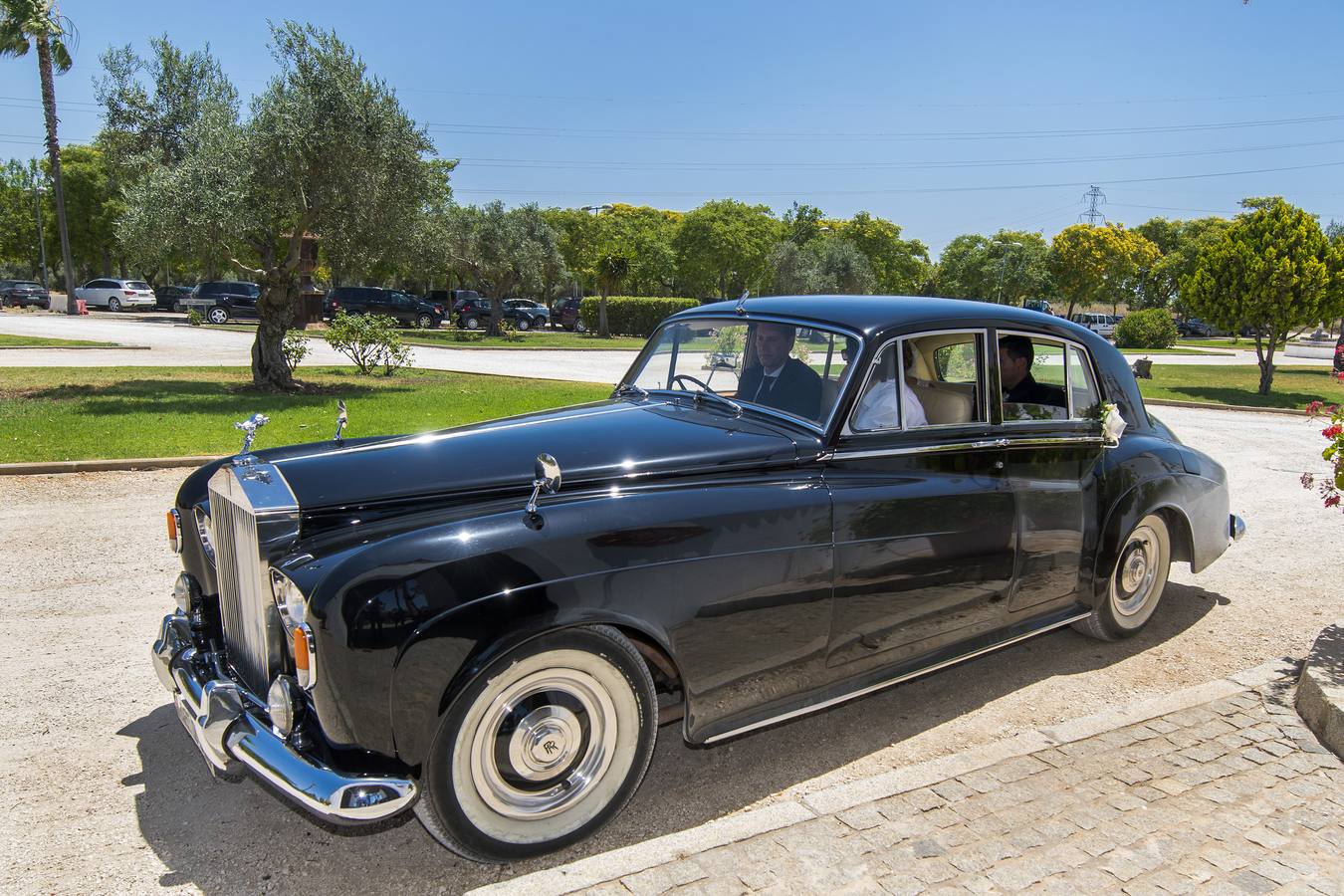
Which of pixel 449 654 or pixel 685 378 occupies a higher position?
pixel 685 378

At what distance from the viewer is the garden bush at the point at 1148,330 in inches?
1538

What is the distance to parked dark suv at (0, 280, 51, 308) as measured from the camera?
45.8 metres

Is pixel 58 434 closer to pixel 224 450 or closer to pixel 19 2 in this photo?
pixel 224 450

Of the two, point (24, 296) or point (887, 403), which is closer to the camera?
point (887, 403)

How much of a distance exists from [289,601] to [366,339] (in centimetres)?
1625

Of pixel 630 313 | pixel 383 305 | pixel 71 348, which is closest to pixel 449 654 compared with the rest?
pixel 71 348

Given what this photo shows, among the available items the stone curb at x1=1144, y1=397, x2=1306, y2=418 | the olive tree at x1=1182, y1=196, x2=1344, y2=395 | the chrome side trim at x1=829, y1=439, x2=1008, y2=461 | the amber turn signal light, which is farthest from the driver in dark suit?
the olive tree at x1=1182, y1=196, x2=1344, y2=395

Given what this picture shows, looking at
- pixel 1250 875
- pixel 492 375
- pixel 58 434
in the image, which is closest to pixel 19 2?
pixel 492 375

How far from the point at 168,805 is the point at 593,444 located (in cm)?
200

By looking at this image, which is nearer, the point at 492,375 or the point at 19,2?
the point at 492,375

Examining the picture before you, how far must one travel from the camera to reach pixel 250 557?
9.73 ft

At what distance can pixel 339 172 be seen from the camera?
14.5 m

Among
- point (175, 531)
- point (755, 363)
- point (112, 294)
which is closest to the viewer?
point (175, 531)

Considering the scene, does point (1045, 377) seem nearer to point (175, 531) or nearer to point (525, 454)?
point (525, 454)
